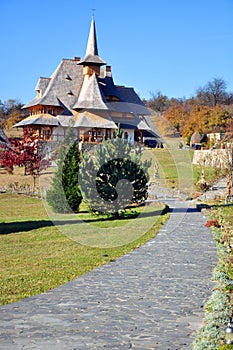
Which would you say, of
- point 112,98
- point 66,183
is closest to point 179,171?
point 66,183

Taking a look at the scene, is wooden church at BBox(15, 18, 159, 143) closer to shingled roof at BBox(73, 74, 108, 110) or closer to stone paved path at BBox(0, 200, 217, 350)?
shingled roof at BBox(73, 74, 108, 110)

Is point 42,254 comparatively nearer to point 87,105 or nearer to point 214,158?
point 214,158

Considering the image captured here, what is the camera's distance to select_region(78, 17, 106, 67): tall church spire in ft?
150

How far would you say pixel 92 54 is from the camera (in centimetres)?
4656

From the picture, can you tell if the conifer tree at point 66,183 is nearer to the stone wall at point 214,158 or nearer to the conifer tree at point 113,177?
the conifer tree at point 113,177

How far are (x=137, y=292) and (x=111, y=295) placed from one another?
0.40 meters

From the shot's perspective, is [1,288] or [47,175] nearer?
[1,288]

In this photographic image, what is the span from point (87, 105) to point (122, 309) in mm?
37220

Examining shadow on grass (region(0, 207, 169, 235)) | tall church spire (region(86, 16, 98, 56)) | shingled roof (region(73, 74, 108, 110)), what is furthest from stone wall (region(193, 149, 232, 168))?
tall church spire (region(86, 16, 98, 56))

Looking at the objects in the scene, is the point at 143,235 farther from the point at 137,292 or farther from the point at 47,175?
the point at 47,175

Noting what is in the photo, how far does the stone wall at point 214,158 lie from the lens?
23950 mm

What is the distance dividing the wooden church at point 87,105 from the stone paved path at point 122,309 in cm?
3230

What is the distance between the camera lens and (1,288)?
7141mm

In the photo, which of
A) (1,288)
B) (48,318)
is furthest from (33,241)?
(48,318)
